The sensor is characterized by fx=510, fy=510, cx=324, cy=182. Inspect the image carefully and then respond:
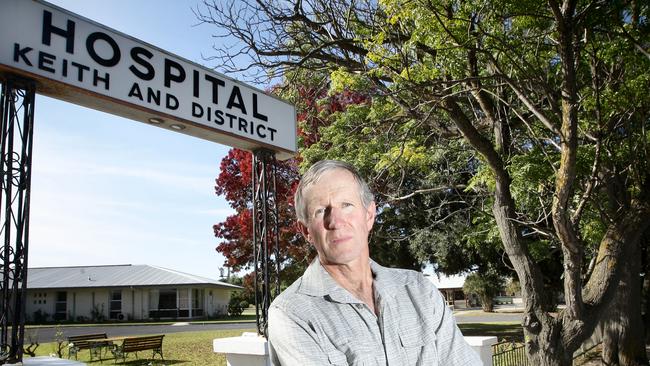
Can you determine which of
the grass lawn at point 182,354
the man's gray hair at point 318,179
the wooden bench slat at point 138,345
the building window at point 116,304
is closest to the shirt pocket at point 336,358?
the man's gray hair at point 318,179

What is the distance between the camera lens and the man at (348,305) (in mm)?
1355

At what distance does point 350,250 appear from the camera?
1.46 metres

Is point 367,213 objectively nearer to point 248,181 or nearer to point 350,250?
point 350,250

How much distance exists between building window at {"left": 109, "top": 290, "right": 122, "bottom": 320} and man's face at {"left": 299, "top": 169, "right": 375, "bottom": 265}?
124 ft

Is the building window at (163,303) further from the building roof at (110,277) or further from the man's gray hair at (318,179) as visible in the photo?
the man's gray hair at (318,179)

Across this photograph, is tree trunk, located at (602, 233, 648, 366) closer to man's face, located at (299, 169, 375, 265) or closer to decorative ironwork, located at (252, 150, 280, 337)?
decorative ironwork, located at (252, 150, 280, 337)

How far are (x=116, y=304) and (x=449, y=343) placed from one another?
126 ft

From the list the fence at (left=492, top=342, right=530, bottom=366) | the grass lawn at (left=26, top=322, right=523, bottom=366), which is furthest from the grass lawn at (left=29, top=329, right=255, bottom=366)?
the fence at (left=492, top=342, right=530, bottom=366)

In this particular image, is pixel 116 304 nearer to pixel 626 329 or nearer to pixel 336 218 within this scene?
pixel 626 329

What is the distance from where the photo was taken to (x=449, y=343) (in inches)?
59.9

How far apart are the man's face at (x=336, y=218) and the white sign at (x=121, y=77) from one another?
11.3ft

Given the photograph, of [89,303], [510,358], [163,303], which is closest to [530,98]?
[510,358]

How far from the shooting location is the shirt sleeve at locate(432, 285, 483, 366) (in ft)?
4.92

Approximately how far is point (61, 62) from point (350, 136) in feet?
23.8
